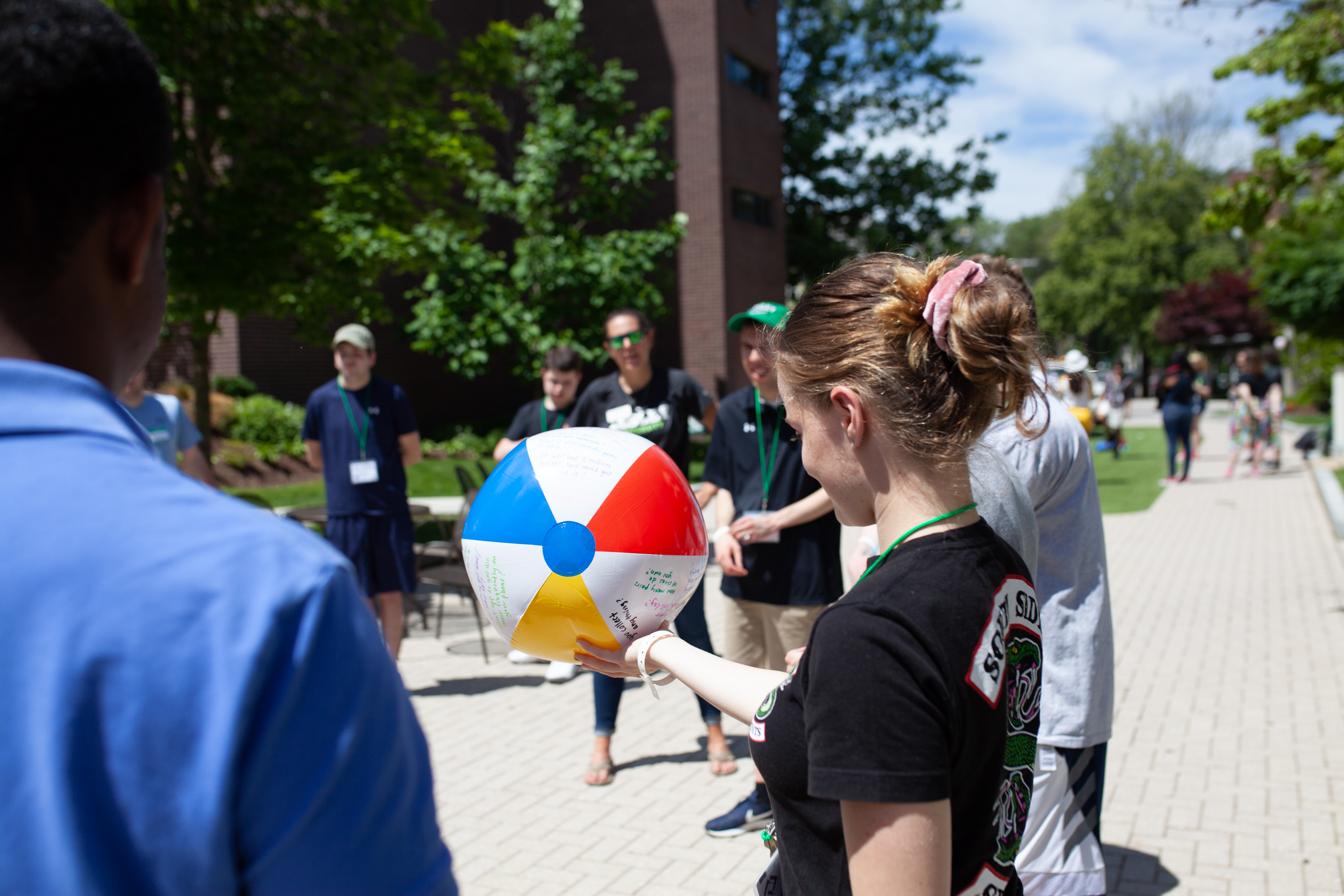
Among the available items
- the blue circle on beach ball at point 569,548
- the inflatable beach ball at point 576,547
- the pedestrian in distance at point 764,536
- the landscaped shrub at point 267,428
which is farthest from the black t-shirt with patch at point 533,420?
the landscaped shrub at point 267,428

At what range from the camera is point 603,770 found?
195 inches

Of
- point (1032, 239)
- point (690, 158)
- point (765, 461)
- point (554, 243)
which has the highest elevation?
point (1032, 239)

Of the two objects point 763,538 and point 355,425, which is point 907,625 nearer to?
point 763,538

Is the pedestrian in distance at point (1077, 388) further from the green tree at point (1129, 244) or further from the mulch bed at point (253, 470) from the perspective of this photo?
the green tree at point (1129, 244)

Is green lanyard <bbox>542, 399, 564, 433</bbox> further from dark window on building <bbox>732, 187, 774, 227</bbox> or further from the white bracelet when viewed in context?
dark window on building <bbox>732, 187, 774, 227</bbox>

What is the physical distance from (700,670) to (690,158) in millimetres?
22535

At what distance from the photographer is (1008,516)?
6.74ft

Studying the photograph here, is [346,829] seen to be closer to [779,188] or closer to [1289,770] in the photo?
[1289,770]

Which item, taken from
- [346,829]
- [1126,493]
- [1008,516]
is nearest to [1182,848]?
[1008,516]

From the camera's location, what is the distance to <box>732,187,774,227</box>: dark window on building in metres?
24.1

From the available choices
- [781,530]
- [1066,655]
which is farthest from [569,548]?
[781,530]

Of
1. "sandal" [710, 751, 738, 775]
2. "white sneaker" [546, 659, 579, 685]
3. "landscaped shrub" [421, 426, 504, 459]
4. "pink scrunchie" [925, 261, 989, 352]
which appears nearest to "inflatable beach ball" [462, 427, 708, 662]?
"pink scrunchie" [925, 261, 989, 352]

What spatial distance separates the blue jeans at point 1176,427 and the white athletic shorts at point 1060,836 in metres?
14.7

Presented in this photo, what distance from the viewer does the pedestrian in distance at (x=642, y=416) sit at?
4941 mm
